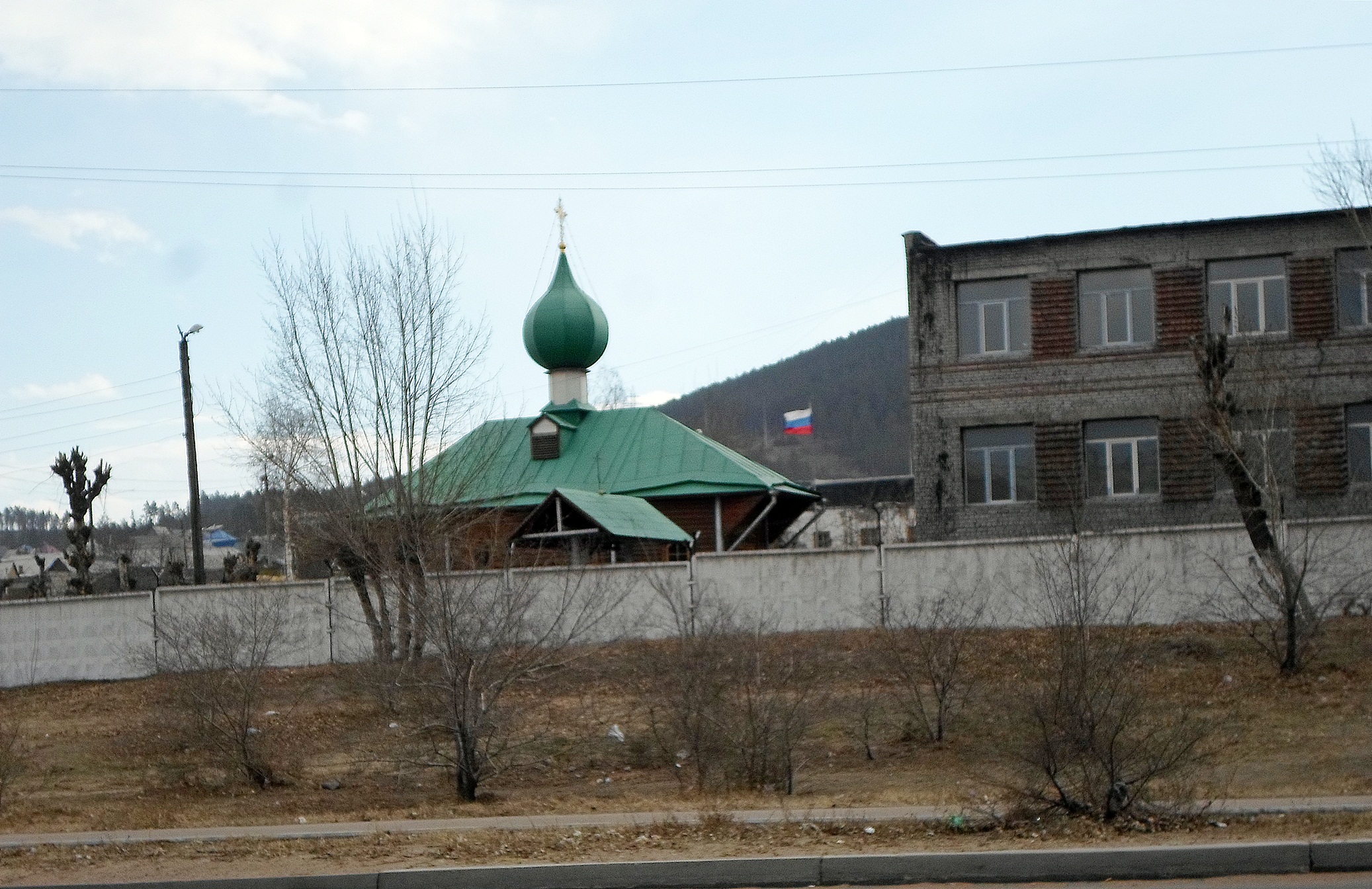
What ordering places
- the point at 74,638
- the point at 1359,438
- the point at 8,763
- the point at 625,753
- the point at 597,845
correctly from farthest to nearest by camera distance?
the point at 74,638
the point at 1359,438
the point at 625,753
the point at 8,763
the point at 597,845

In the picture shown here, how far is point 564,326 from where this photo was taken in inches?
1661

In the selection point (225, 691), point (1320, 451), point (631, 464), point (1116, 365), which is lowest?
point (225, 691)

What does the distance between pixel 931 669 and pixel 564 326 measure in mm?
25503

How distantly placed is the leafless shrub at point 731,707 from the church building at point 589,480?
9589 millimetres

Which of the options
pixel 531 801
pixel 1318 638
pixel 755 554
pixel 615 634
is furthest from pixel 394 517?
pixel 1318 638

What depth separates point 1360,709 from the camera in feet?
59.4

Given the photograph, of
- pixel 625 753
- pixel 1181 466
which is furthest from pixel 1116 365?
pixel 625 753

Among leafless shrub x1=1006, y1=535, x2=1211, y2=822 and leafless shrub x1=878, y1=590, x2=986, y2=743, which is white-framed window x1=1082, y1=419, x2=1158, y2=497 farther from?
leafless shrub x1=1006, y1=535, x2=1211, y2=822

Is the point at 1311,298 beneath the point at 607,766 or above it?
above

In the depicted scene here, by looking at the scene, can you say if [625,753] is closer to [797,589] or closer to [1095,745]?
[1095,745]

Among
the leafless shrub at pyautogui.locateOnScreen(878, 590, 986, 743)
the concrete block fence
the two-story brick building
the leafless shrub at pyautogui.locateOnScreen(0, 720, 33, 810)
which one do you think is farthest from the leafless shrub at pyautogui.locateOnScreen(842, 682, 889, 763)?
the two-story brick building

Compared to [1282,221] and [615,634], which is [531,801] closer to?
[615,634]

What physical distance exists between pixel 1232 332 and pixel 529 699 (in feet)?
57.9

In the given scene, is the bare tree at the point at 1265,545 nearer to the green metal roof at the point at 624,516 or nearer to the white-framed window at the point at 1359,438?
the white-framed window at the point at 1359,438
